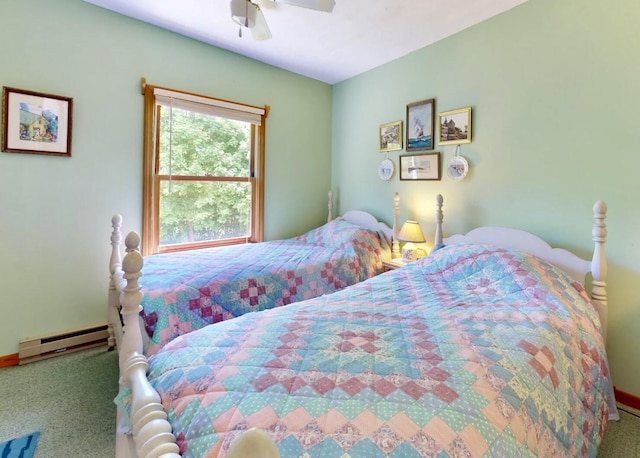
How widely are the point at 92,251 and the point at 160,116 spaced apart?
1.30 metres

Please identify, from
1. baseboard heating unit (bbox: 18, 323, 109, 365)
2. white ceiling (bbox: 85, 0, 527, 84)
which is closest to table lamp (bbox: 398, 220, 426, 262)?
white ceiling (bbox: 85, 0, 527, 84)

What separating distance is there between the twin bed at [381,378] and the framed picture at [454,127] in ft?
4.35

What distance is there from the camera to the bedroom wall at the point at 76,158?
2207 mm

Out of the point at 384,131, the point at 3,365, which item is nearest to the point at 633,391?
the point at 384,131

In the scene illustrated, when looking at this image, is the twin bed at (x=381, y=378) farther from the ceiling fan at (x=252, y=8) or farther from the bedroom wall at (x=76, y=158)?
the bedroom wall at (x=76, y=158)

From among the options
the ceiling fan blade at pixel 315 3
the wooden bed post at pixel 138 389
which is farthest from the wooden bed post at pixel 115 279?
the ceiling fan blade at pixel 315 3

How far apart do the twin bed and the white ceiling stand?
6.57 feet

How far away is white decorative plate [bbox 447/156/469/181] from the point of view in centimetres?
256

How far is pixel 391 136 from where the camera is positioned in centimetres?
320

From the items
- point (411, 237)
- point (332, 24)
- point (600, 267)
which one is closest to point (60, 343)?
point (411, 237)

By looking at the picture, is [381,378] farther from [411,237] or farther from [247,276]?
[411,237]

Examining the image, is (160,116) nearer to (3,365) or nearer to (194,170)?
(194,170)

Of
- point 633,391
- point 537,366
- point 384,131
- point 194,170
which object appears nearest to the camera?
point 537,366

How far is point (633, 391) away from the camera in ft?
6.09
